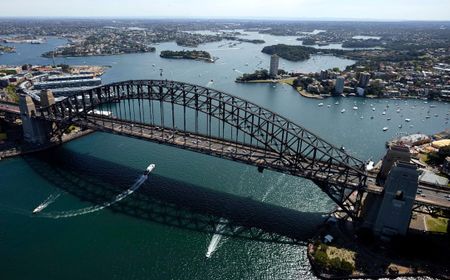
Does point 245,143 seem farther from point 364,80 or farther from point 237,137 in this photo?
point 364,80

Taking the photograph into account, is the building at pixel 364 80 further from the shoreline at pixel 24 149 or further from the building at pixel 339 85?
the shoreline at pixel 24 149

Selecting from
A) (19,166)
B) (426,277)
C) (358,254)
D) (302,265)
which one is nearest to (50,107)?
(19,166)

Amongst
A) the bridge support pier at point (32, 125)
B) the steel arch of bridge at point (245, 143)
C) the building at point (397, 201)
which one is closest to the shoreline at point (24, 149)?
the bridge support pier at point (32, 125)

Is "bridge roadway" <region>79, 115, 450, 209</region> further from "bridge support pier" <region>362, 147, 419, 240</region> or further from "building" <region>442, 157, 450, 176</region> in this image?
"building" <region>442, 157, 450, 176</region>

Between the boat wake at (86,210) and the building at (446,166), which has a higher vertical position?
the building at (446,166)

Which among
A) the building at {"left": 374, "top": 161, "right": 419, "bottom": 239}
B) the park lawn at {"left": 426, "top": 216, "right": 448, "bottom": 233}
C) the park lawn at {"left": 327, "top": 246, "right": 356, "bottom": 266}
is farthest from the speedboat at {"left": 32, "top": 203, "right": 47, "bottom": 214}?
A: the park lawn at {"left": 426, "top": 216, "right": 448, "bottom": 233}
